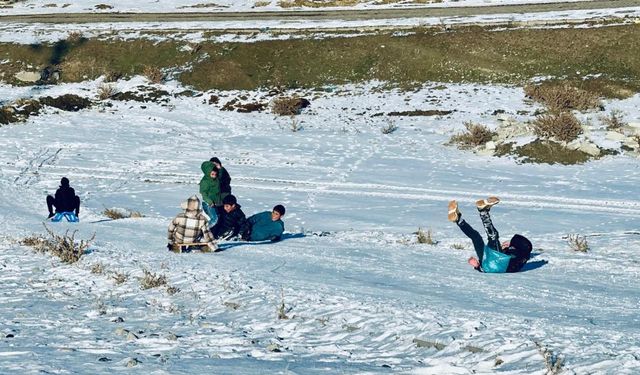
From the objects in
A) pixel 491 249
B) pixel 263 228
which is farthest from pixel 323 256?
pixel 491 249

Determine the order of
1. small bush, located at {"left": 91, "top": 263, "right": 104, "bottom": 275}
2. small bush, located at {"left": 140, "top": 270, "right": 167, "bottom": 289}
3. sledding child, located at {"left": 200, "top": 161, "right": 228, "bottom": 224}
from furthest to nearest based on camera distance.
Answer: sledding child, located at {"left": 200, "top": 161, "right": 228, "bottom": 224} → small bush, located at {"left": 91, "top": 263, "right": 104, "bottom": 275} → small bush, located at {"left": 140, "top": 270, "right": 167, "bottom": 289}

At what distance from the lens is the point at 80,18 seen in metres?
39.8

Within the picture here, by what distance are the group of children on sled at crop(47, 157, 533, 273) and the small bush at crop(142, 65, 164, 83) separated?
621 inches

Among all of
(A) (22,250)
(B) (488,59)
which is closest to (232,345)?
(A) (22,250)

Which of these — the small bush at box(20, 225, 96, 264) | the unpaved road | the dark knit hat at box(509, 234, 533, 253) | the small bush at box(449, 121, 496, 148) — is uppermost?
the unpaved road

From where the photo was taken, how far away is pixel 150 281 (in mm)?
9891

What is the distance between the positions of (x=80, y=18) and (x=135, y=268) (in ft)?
102

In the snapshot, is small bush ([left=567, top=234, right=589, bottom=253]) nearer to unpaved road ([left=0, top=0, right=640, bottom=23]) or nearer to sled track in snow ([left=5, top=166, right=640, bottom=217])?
sled track in snow ([left=5, top=166, right=640, bottom=217])

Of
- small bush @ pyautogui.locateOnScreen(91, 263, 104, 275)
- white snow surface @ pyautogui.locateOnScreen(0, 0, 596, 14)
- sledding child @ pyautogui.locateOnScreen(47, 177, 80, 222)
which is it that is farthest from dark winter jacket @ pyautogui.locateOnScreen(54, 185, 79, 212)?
white snow surface @ pyautogui.locateOnScreen(0, 0, 596, 14)

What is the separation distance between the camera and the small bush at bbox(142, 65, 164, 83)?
32.5 metres

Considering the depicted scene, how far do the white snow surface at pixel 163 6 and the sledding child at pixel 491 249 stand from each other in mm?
28925

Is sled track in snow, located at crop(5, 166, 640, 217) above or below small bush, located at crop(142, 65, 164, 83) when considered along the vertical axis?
below

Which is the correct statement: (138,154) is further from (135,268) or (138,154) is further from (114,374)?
(114,374)

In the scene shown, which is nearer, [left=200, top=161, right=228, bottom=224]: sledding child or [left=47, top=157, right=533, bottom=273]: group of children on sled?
[left=47, top=157, right=533, bottom=273]: group of children on sled
